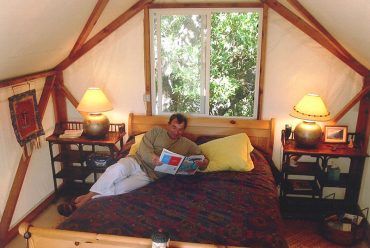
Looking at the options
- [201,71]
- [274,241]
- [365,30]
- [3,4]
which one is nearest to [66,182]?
[201,71]

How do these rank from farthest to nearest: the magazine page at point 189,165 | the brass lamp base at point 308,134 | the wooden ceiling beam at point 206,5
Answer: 1. the wooden ceiling beam at point 206,5
2. the brass lamp base at point 308,134
3. the magazine page at point 189,165

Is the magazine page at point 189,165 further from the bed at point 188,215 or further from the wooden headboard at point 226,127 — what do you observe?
the wooden headboard at point 226,127

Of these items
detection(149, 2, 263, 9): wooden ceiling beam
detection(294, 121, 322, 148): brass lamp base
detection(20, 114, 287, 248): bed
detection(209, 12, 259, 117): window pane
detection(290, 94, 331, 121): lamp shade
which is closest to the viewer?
detection(20, 114, 287, 248): bed

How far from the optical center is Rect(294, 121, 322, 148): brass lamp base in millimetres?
3248

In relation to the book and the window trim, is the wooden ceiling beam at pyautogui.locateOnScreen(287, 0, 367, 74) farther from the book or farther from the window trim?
the book

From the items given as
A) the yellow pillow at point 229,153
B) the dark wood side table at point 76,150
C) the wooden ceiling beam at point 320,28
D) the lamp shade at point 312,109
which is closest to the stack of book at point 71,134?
the dark wood side table at point 76,150

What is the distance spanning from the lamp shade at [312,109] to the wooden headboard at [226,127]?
1.33 ft

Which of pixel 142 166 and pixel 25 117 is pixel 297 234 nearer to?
pixel 142 166

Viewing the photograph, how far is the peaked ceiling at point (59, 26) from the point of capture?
2113 mm

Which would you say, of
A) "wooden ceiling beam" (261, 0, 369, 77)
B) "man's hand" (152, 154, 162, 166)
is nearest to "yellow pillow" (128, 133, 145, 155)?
"man's hand" (152, 154, 162, 166)

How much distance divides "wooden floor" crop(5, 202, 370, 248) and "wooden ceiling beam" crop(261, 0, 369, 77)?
167cm

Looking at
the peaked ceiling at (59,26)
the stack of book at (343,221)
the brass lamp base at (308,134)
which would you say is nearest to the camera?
the peaked ceiling at (59,26)

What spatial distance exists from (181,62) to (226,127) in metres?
0.91

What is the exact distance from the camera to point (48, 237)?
Result: 1842 mm
